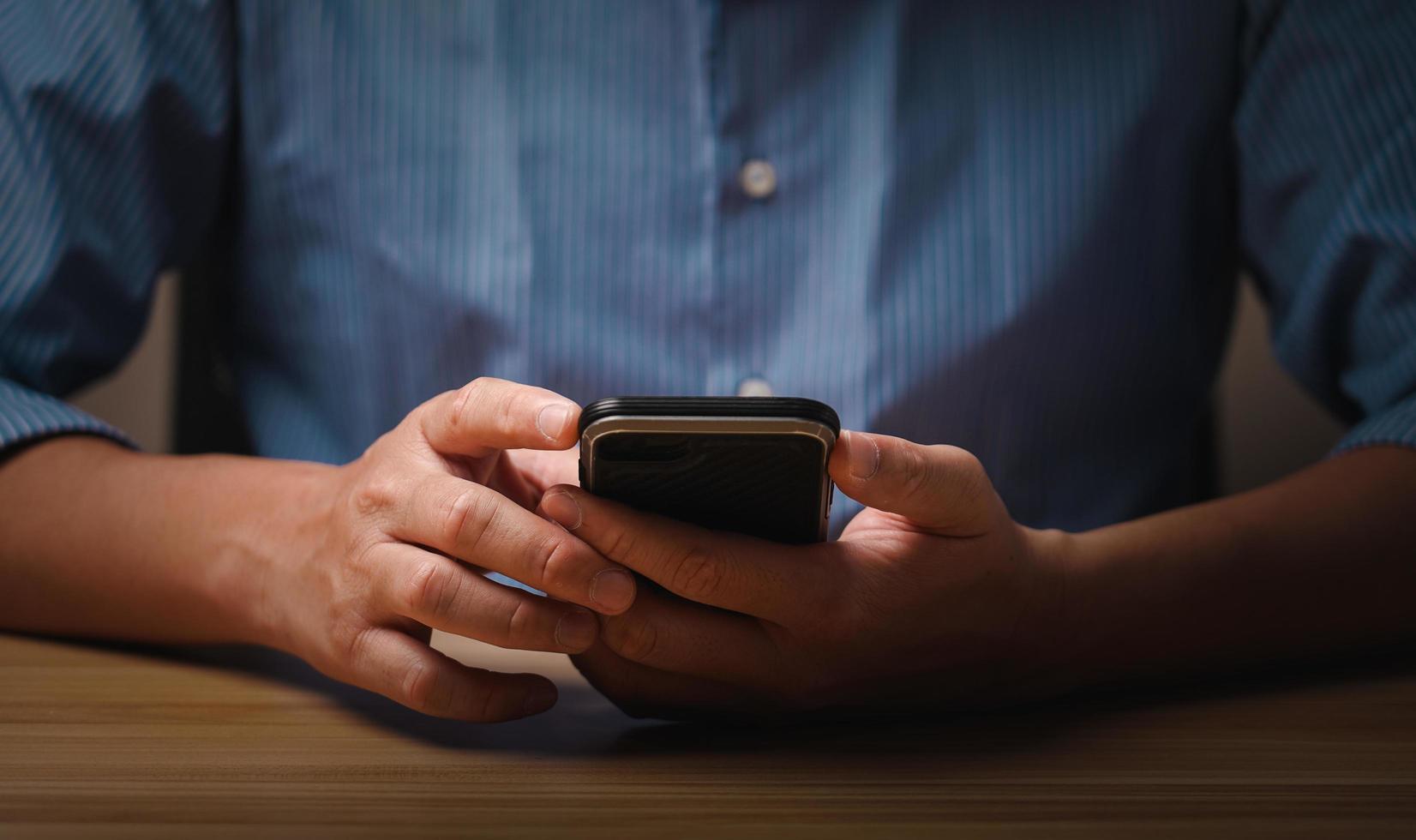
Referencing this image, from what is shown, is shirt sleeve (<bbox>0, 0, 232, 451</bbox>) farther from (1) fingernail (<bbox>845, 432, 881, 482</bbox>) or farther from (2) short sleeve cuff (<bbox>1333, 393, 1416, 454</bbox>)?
(2) short sleeve cuff (<bbox>1333, 393, 1416, 454</bbox>)

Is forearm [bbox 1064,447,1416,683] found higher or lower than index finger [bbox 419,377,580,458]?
lower

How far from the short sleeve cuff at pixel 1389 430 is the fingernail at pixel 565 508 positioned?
59 centimetres

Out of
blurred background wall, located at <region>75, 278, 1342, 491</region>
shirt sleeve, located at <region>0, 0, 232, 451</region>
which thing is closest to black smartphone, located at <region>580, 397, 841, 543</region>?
shirt sleeve, located at <region>0, 0, 232, 451</region>

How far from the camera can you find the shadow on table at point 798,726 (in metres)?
0.48

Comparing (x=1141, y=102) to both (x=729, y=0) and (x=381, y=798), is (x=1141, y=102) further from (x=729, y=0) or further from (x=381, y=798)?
(x=381, y=798)

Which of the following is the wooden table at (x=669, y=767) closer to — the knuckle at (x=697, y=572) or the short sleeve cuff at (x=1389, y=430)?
the knuckle at (x=697, y=572)

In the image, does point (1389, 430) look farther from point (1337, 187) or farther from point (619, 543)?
point (619, 543)

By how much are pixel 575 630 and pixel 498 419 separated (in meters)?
0.11

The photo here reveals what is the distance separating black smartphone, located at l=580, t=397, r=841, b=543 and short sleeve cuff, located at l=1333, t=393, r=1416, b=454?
48cm

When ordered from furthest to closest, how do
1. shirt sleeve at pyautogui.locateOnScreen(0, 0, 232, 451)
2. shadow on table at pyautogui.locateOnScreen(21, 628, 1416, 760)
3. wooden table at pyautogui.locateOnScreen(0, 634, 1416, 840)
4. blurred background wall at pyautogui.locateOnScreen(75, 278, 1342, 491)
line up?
blurred background wall at pyautogui.locateOnScreen(75, 278, 1342, 491)
shirt sleeve at pyautogui.locateOnScreen(0, 0, 232, 451)
shadow on table at pyautogui.locateOnScreen(21, 628, 1416, 760)
wooden table at pyautogui.locateOnScreen(0, 634, 1416, 840)

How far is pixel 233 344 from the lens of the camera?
3.22 feet

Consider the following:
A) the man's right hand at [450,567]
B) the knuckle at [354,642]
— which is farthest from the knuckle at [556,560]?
the knuckle at [354,642]

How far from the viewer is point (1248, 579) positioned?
24.5 inches

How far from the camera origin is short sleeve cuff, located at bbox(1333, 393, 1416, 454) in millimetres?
704
